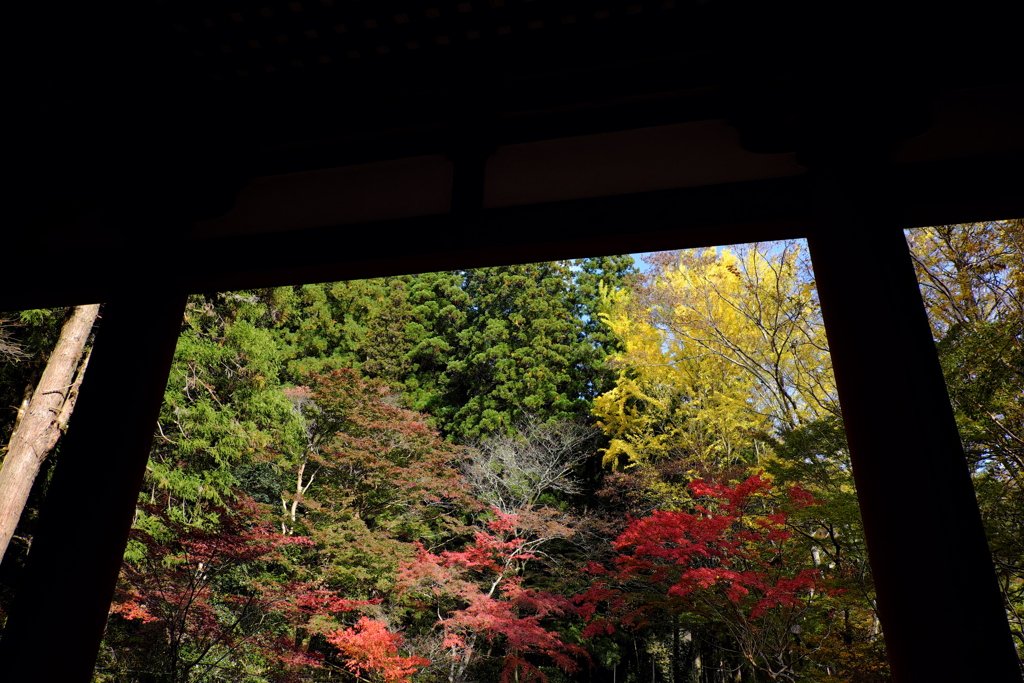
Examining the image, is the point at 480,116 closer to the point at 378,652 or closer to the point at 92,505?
the point at 92,505

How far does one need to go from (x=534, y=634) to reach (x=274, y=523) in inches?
152

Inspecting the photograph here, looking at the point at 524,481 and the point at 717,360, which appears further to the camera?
the point at 717,360

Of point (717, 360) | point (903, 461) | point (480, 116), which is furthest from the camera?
point (717, 360)

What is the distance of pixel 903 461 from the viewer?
1156mm

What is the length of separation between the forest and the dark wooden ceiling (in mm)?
1927

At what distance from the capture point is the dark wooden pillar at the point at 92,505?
1408 mm

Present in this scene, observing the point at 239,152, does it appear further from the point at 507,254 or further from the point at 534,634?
the point at 534,634

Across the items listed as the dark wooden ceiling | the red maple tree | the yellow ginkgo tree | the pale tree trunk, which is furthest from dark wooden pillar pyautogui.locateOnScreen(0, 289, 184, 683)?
the yellow ginkgo tree

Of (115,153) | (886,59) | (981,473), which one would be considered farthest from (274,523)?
(886,59)

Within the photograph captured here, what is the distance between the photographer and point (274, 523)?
8.06 metres

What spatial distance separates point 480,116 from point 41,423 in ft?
18.2

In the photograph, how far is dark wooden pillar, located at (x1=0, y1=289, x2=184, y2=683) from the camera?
55.4 inches


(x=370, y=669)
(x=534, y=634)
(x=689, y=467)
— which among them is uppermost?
(x=689, y=467)

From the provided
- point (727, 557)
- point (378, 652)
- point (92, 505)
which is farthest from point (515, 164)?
point (378, 652)
